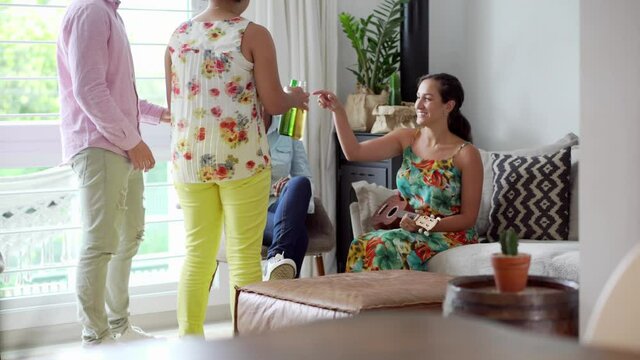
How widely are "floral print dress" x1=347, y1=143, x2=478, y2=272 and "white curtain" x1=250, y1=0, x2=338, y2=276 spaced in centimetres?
122

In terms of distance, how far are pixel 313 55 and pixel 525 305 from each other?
364 cm

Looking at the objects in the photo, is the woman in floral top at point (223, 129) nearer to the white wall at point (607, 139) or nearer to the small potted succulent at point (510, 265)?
the small potted succulent at point (510, 265)

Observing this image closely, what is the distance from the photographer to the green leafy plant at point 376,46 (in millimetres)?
4922

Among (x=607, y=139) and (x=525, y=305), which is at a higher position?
(x=607, y=139)

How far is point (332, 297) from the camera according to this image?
2641 mm

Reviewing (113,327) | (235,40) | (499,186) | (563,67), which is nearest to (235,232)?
(235,40)

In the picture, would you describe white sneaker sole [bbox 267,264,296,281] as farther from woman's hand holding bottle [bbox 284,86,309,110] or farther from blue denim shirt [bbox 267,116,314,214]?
woman's hand holding bottle [bbox 284,86,309,110]

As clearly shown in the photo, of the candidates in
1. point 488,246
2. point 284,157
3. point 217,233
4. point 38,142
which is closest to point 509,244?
point 217,233

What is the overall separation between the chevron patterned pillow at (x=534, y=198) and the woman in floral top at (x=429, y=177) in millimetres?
240

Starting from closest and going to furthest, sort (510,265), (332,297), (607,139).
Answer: (607,139) < (510,265) < (332,297)

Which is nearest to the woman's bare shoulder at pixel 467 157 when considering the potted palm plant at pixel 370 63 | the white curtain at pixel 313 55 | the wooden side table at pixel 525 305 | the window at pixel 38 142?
the potted palm plant at pixel 370 63

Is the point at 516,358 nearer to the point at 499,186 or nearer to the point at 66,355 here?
the point at 66,355

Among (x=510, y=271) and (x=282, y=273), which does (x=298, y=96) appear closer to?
(x=282, y=273)

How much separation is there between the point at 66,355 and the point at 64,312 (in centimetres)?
419
